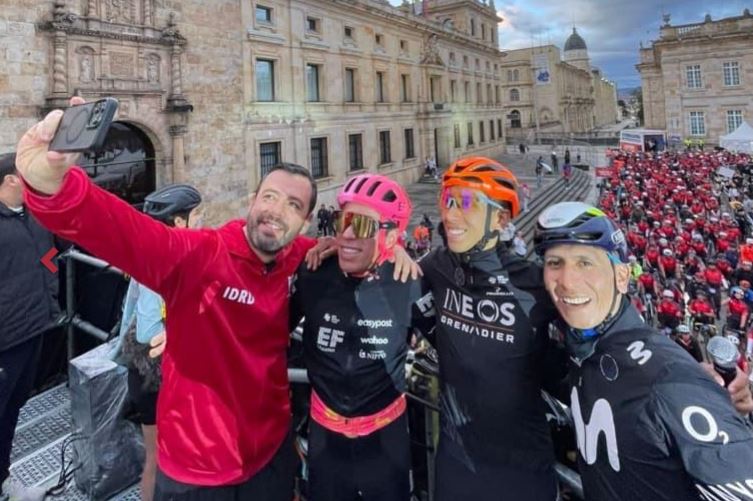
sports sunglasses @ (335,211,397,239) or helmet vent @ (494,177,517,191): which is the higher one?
helmet vent @ (494,177,517,191)

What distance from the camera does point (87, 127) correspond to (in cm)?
143

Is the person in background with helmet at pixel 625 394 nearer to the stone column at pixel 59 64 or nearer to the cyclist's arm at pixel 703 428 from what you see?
the cyclist's arm at pixel 703 428

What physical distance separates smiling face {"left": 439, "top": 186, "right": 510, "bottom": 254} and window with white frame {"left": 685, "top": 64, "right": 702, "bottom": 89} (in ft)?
174

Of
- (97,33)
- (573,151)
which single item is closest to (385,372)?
(97,33)

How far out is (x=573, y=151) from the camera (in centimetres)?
4641

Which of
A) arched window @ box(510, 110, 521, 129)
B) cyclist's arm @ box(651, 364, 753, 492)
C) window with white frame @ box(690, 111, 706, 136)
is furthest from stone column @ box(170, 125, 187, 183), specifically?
arched window @ box(510, 110, 521, 129)

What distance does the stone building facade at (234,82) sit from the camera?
1380 cm

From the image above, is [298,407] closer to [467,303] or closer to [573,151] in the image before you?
[467,303]

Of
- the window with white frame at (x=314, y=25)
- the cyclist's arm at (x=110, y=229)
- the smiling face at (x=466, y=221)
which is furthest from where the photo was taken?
the window with white frame at (x=314, y=25)

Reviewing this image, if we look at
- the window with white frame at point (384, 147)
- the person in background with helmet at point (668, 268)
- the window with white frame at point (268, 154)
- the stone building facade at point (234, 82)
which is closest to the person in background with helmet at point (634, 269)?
the person in background with helmet at point (668, 268)

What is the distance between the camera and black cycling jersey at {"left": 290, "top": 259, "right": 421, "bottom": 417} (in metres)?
2.29

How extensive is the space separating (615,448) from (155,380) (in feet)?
8.12

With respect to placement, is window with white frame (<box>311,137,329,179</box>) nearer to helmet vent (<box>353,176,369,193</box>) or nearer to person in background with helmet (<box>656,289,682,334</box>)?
person in background with helmet (<box>656,289,682,334</box>)

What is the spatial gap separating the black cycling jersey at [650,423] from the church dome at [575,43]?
348 ft
